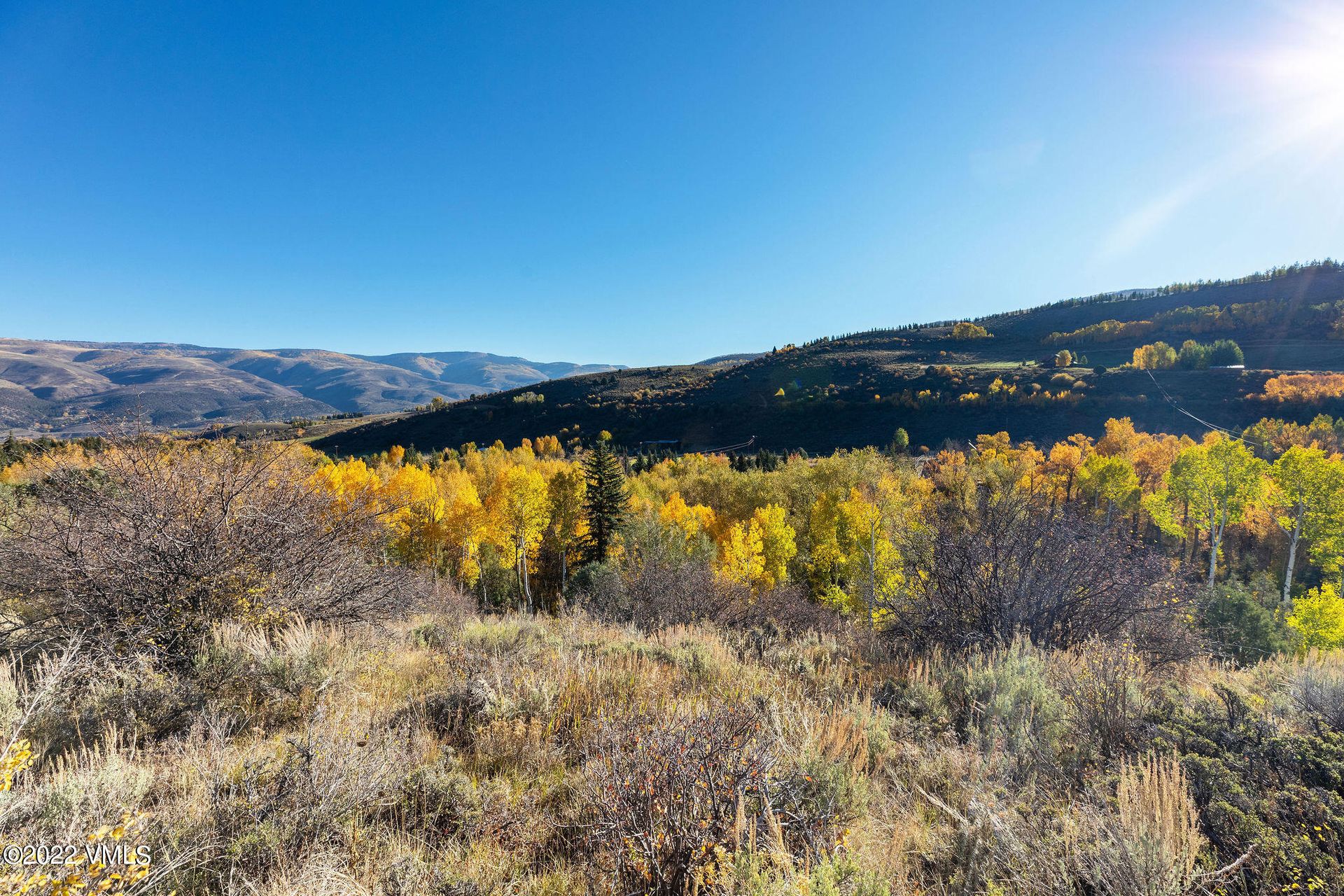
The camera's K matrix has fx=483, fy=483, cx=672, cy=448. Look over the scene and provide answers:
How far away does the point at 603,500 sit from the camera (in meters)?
28.5

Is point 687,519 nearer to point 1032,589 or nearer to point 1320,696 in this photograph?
point 1032,589

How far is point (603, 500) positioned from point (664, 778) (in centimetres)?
2606

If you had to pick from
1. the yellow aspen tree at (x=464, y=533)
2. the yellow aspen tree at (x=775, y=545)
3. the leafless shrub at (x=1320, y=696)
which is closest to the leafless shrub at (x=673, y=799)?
the leafless shrub at (x=1320, y=696)

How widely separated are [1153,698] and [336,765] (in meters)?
6.62

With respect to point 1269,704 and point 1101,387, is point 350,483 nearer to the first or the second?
point 1269,704

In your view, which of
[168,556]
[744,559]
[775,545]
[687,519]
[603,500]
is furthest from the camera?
[687,519]

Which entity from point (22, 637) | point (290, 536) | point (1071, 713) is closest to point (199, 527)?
point (290, 536)

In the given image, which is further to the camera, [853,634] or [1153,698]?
[853,634]

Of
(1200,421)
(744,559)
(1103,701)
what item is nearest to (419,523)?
(744,559)

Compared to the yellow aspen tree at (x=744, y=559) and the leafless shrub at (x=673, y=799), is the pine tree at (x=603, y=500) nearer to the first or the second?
the yellow aspen tree at (x=744, y=559)

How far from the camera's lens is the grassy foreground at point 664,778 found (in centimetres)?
246

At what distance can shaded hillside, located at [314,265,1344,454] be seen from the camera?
6400 centimetres

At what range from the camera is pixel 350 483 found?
2898 cm

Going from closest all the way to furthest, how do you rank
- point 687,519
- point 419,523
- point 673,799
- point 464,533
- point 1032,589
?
1. point 673,799
2. point 1032,589
3. point 464,533
4. point 419,523
5. point 687,519
